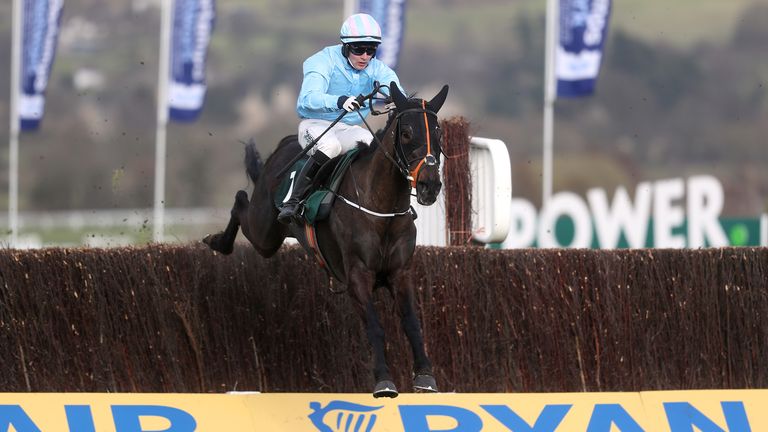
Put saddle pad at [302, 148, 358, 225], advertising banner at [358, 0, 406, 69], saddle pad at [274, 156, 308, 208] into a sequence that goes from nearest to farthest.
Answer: saddle pad at [302, 148, 358, 225] < saddle pad at [274, 156, 308, 208] < advertising banner at [358, 0, 406, 69]

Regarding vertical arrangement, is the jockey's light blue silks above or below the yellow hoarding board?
above

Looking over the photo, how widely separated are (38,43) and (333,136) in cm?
1564

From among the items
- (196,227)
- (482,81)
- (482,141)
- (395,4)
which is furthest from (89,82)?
(482,141)

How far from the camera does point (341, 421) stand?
26.7 ft

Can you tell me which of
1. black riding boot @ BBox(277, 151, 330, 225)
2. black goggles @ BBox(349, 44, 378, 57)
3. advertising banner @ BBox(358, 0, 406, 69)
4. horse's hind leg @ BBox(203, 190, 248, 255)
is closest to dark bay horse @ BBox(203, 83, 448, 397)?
black riding boot @ BBox(277, 151, 330, 225)

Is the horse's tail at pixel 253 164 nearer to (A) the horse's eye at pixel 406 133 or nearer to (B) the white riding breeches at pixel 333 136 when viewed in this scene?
(B) the white riding breeches at pixel 333 136

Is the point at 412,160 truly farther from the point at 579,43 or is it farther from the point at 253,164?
the point at 579,43

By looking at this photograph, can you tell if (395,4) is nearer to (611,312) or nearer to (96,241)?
(611,312)

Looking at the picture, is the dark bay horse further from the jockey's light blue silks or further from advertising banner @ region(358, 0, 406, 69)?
advertising banner @ region(358, 0, 406, 69)

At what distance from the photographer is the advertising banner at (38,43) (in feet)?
76.5

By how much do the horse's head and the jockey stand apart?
0.53 m

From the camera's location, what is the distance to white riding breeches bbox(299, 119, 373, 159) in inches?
352

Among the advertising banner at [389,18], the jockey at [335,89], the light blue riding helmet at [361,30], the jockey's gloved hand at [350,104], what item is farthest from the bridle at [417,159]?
the advertising banner at [389,18]

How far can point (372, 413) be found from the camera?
8.11 m
